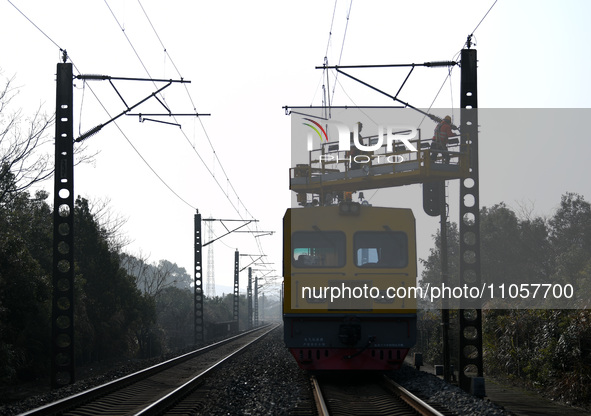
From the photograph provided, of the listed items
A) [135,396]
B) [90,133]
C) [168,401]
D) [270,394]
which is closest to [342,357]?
[270,394]

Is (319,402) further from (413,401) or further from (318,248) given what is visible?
(318,248)

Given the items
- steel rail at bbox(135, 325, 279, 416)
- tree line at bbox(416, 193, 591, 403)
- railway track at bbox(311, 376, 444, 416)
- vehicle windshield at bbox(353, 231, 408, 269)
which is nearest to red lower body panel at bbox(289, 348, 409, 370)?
railway track at bbox(311, 376, 444, 416)

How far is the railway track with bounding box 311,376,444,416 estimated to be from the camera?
10539mm

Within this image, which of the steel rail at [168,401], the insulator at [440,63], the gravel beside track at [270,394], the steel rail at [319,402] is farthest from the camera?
the insulator at [440,63]

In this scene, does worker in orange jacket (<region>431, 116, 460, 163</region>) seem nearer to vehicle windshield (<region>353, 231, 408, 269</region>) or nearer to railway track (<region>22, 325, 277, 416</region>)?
vehicle windshield (<region>353, 231, 408, 269</region>)

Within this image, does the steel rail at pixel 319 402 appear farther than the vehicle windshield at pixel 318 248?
No

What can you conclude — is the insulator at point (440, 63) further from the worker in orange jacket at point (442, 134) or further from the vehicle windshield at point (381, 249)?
the worker in orange jacket at point (442, 134)

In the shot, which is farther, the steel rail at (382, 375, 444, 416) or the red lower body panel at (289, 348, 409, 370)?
the red lower body panel at (289, 348, 409, 370)

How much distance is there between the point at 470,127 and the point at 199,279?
88.9 feet

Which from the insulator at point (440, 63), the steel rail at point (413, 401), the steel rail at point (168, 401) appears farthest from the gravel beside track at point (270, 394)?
the insulator at point (440, 63)

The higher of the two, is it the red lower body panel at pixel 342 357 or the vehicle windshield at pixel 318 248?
the vehicle windshield at pixel 318 248

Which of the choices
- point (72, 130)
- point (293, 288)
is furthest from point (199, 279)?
point (293, 288)

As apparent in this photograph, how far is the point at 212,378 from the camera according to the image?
15.9m

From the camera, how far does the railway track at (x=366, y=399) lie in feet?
34.6
